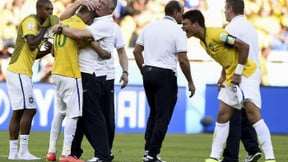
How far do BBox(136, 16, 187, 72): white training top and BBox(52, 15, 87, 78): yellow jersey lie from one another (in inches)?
59.9

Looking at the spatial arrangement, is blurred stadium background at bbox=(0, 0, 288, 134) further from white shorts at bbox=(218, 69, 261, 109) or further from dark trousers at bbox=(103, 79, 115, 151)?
white shorts at bbox=(218, 69, 261, 109)

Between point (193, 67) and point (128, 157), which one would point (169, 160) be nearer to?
point (128, 157)

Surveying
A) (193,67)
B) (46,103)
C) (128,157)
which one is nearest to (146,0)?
(193,67)

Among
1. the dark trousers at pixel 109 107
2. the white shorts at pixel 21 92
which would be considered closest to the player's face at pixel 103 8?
the dark trousers at pixel 109 107

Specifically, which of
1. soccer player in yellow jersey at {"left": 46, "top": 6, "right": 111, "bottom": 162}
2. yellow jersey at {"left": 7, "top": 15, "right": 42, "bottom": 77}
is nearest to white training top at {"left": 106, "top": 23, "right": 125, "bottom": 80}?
soccer player in yellow jersey at {"left": 46, "top": 6, "right": 111, "bottom": 162}

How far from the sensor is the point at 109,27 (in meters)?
12.5

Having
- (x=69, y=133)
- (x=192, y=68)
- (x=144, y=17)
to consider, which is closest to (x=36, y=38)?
(x=69, y=133)

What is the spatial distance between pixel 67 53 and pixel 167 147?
6154 mm

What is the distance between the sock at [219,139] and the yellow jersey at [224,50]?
0.57m

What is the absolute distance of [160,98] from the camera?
13.5 m

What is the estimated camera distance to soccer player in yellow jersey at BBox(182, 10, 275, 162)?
40.5 feet

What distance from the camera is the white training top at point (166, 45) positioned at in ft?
44.6

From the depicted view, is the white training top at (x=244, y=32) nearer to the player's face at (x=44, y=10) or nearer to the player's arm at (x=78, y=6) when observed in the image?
the player's arm at (x=78, y=6)

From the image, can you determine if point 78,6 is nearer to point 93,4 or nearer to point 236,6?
point 93,4
